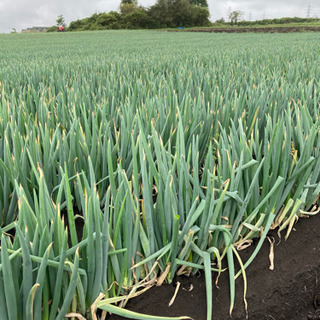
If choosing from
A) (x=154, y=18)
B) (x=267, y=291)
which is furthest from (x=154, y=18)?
(x=267, y=291)

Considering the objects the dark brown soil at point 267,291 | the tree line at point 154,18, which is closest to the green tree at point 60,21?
the tree line at point 154,18

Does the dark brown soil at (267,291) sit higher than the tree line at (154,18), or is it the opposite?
the tree line at (154,18)

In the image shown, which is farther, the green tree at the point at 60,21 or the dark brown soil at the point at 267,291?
the green tree at the point at 60,21

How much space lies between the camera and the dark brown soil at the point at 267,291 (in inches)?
23.7

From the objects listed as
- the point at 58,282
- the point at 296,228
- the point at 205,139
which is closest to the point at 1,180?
the point at 58,282

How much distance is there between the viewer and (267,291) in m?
0.65

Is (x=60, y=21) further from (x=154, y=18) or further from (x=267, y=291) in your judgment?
(x=267, y=291)

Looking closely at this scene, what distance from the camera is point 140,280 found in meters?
0.67

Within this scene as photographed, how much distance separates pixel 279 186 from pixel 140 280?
1.33ft

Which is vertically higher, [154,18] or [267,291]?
[154,18]

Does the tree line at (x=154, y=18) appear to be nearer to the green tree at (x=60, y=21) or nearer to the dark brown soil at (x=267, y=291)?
the green tree at (x=60, y=21)

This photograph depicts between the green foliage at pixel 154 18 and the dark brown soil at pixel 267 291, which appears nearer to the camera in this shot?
the dark brown soil at pixel 267 291

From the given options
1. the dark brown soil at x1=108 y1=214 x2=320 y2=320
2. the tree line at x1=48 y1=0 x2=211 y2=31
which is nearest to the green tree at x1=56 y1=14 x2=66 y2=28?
the tree line at x1=48 y1=0 x2=211 y2=31

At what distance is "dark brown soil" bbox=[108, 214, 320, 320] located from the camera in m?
0.60
